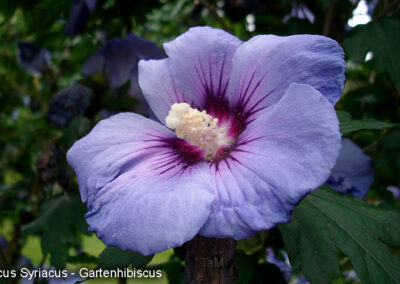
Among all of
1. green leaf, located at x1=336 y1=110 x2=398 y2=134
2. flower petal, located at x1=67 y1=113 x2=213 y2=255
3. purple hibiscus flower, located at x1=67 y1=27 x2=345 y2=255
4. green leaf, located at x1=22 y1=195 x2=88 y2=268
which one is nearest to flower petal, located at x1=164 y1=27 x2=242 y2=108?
purple hibiscus flower, located at x1=67 y1=27 x2=345 y2=255

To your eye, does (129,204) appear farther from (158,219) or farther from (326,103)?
(326,103)

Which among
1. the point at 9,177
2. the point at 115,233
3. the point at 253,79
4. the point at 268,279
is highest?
the point at 253,79

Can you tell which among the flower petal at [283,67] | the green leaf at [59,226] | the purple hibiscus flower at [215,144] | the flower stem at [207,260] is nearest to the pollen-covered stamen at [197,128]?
the purple hibiscus flower at [215,144]

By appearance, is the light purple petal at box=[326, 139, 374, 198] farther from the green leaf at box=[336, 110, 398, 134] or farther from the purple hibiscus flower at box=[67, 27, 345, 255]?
the purple hibiscus flower at box=[67, 27, 345, 255]

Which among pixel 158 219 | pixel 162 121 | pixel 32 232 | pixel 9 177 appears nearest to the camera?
pixel 158 219

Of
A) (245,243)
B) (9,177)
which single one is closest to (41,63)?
(9,177)

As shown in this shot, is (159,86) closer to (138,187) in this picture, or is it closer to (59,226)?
(138,187)
